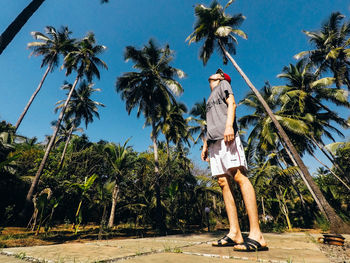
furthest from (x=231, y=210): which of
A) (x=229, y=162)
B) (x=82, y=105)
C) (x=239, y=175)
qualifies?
(x=82, y=105)

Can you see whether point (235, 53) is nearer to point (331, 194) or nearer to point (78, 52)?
point (78, 52)

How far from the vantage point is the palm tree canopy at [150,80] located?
13797 mm

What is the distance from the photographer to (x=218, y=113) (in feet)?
6.93

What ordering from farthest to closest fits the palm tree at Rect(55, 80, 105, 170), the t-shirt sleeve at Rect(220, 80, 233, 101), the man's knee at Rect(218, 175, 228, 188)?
the palm tree at Rect(55, 80, 105, 170) → the t-shirt sleeve at Rect(220, 80, 233, 101) → the man's knee at Rect(218, 175, 228, 188)

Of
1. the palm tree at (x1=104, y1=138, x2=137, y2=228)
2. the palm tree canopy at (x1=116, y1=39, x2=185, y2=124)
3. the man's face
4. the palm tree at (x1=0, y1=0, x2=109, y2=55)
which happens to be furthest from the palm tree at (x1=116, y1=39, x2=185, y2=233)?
the man's face

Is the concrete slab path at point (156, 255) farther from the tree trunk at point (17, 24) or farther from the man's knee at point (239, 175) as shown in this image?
the tree trunk at point (17, 24)

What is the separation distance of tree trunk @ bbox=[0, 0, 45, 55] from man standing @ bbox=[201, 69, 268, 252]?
14.6 ft

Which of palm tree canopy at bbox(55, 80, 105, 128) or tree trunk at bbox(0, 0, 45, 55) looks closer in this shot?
tree trunk at bbox(0, 0, 45, 55)

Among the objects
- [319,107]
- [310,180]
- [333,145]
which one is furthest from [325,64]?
[310,180]

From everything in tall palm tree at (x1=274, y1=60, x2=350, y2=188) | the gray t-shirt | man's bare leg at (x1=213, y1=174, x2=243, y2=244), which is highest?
tall palm tree at (x1=274, y1=60, x2=350, y2=188)

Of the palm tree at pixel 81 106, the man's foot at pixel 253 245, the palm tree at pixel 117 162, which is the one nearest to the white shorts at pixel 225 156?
the man's foot at pixel 253 245

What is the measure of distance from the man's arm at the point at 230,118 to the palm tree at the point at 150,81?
461 inches

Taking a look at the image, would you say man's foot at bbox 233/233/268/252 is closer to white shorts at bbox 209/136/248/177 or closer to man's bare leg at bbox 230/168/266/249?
man's bare leg at bbox 230/168/266/249

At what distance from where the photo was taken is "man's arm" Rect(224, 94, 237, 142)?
1.81m
